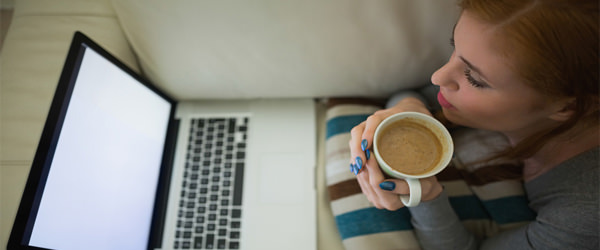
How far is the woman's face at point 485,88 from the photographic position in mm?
541

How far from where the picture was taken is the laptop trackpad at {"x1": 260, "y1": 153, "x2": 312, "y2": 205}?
0.90 m

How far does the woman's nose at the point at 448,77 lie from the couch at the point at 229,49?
0.16 m

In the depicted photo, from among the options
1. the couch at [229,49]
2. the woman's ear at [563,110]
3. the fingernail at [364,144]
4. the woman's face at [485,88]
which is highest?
the couch at [229,49]

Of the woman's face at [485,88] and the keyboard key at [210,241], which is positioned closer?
the woman's face at [485,88]

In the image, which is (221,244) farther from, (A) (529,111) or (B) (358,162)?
(A) (529,111)

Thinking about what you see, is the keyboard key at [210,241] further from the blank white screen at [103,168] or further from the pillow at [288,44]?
the pillow at [288,44]

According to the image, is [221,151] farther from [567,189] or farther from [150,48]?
[567,189]

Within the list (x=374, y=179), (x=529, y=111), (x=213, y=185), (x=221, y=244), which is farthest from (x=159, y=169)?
(x=529, y=111)

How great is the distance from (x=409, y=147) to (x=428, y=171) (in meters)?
0.06

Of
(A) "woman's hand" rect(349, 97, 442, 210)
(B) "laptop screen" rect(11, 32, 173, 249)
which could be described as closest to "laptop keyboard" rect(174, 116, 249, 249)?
(B) "laptop screen" rect(11, 32, 173, 249)

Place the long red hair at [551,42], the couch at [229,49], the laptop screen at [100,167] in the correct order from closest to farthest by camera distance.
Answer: the long red hair at [551,42]
the laptop screen at [100,167]
the couch at [229,49]

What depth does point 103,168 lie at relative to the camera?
2.34 ft

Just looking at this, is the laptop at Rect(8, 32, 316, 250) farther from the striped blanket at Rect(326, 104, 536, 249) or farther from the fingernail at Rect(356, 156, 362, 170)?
the fingernail at Rect(356, 156, 362, 170)

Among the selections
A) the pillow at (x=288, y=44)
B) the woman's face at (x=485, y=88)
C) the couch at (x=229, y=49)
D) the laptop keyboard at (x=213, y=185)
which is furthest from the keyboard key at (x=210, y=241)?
the woman's face at (x=485, y=88)
